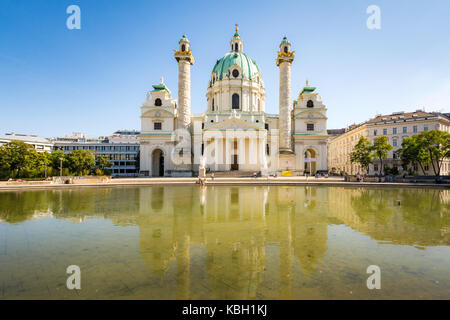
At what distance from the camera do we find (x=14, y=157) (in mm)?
39188

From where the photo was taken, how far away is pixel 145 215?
40.2ft

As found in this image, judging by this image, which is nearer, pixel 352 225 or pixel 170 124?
pixel 352 225

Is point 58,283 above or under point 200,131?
under

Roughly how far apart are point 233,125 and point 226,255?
44.5m

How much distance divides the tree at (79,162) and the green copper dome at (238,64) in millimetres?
36438

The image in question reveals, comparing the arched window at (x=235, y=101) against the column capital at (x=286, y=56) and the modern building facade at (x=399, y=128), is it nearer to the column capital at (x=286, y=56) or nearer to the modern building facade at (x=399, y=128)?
the column capital at (x=286, y=56)

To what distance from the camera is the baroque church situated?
164 ft

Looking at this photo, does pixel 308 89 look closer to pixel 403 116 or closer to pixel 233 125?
pixel 403 116

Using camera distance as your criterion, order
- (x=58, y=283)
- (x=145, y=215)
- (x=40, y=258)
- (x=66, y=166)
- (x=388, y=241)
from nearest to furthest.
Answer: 1. (x=58, y=283)
2. (x=40, y=258)
3. (x=388, y=241)
4. (x=145, y=215)
5. (x=66, y=166)

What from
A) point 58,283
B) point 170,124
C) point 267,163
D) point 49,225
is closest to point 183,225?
point 58,283

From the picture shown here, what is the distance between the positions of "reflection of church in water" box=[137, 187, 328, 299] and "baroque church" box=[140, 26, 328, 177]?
36408 mm

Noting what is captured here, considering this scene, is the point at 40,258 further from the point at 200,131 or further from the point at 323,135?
the point at 323,135

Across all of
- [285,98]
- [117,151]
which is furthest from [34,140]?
[285,98]

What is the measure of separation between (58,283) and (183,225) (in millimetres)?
5218
